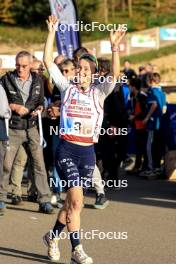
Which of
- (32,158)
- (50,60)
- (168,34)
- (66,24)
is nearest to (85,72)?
(50,60)

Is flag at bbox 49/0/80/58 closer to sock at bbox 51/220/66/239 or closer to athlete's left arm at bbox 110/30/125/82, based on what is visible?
athlete's left arm at bbox 110/30/125/82

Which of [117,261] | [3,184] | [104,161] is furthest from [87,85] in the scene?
[104,161]

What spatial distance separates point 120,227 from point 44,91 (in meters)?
2.87

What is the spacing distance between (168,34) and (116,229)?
136 feet

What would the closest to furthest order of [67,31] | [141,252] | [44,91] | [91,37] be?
[141,252]
[44,91]
[67,31]
[91,37]

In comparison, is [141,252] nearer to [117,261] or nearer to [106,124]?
[117,261]

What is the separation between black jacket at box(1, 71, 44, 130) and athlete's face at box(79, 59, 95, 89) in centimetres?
288

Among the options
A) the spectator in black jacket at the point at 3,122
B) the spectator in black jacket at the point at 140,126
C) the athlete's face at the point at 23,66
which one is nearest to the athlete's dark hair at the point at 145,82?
the spectator in black jacket at the point at 140,126

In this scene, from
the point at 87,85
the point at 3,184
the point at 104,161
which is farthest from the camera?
the point at 104,161

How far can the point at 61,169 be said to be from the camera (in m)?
7.25

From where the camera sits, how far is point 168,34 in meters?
49.4

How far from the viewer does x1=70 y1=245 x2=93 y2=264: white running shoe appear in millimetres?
Answer: 7133

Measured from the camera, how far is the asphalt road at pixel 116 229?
7.62 meters

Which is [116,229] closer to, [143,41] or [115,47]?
[115,47]
